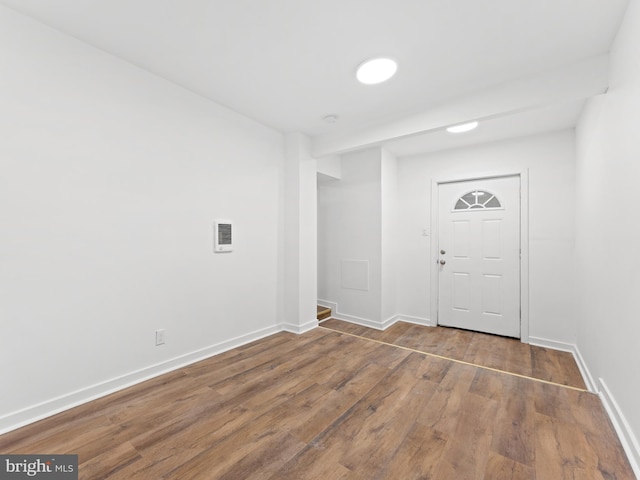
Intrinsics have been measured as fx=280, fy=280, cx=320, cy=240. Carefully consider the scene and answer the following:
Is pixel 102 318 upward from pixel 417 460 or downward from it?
upward

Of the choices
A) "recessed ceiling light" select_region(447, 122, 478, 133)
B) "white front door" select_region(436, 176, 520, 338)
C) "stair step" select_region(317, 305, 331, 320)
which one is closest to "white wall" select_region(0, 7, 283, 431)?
"stair step" select_region(317, 305, 331, 320)

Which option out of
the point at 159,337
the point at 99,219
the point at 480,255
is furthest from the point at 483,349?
the point at 99,219

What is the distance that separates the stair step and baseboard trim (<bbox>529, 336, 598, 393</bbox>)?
255 centimetres

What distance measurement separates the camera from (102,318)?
6.61 feet

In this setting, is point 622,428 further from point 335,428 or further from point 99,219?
point 99,219

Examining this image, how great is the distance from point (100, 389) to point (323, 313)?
266 centimetres

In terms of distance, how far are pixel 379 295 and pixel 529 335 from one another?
5.89ft

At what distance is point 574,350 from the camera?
10.0ft

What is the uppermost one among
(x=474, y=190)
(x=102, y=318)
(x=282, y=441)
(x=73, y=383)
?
(x=474, y=190)

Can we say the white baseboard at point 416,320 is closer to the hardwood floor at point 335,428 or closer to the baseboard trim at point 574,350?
the baseboard trim at point 574,350

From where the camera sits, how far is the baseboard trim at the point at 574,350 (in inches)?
90.2

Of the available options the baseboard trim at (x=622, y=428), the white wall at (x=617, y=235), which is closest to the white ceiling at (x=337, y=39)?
the white wall at (x=617, y=235)

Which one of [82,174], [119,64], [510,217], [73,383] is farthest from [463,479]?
[119,64]

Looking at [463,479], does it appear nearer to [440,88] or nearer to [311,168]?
[440,88]
